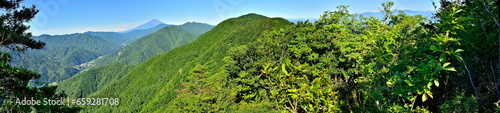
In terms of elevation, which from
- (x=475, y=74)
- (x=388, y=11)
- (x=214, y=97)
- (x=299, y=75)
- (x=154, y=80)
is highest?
(x=388, y=11)

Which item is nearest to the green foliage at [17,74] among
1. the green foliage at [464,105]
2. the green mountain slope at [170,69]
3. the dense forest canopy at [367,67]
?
the dense forest canopy at [367,67]

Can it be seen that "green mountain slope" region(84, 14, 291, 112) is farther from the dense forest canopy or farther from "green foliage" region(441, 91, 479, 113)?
"green foliage" region(441, 91, 479, 113)

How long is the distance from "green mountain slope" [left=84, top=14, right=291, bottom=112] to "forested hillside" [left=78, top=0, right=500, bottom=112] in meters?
29.2

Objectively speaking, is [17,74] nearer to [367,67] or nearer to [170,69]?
[367,67]

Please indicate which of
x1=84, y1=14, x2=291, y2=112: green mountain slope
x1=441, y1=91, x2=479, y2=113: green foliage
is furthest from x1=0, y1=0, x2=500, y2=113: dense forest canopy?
x1=84, y1=14, x2=291, y2=112: green mountain slope

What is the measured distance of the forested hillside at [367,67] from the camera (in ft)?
8.71

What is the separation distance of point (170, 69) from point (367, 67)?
14170 cm

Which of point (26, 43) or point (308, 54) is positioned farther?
point (308, 54)

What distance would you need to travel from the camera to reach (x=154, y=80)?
129 m

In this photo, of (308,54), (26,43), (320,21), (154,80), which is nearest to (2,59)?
(26,43)

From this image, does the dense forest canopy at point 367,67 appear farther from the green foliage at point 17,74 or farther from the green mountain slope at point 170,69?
the green mountain slope at point 170,69

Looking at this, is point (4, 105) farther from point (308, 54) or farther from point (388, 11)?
point (308, 54)

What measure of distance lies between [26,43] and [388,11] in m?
21.6

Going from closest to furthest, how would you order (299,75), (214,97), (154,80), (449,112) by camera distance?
1. (299,75)
2. (449,112)
3. (214,97)
4. (154,80)
